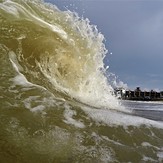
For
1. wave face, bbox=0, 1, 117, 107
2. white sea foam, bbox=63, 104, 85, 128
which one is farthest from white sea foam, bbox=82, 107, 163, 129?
wave face, bbox=0, 1, 117, 107

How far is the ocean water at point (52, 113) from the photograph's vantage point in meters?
4.05

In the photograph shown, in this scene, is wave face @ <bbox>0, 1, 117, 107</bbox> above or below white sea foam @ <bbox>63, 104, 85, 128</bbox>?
above

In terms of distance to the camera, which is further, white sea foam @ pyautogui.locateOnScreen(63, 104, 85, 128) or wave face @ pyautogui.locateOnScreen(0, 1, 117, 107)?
wave face @ pyautogui.locateOnScreen(0, 1, 117, 107)

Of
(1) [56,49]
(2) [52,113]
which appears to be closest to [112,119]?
(2) [52,113]

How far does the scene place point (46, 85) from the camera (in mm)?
6945

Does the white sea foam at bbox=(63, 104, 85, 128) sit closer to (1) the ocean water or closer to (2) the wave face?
(1) the ocean water

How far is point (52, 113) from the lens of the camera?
4.89 m

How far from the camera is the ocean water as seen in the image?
405cm

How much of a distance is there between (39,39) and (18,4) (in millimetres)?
1776

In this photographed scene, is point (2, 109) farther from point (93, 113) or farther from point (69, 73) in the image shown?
point (69, 73)

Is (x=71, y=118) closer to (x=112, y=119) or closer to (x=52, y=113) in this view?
(x=52, y=113)

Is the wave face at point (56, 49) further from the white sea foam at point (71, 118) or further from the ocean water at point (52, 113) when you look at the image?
the white sea foam at point (71, 118)

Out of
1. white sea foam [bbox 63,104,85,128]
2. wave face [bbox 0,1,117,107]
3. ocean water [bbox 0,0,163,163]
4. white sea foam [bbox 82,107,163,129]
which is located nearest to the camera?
ocean water [bbox 0,0,163,163]

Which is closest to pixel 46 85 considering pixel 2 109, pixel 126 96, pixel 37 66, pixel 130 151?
pixel 37 66
